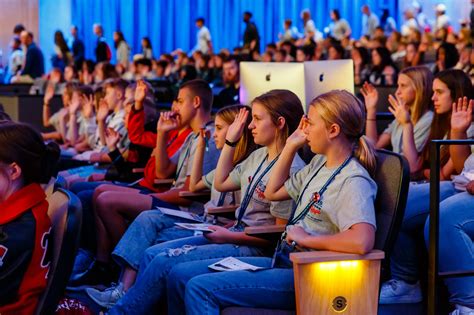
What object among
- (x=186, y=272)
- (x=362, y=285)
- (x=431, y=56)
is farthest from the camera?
(x=431, y=56)

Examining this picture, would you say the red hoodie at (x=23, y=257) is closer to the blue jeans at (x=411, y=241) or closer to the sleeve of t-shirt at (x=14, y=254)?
the sleeve of t-shirt at (x=14, y=254)

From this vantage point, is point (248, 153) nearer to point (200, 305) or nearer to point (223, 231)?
point (223, 231)

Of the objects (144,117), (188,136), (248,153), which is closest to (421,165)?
(248,153)

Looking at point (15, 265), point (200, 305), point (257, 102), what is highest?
point (257, 102)

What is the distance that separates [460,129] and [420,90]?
707mm

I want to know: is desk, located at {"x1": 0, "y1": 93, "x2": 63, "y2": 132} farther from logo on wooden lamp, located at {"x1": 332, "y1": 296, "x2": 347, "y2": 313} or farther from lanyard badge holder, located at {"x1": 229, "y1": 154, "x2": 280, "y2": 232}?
logo on wooden lamp, located at {"x1": 332, "y1": 296, "x2": 347, "y2": 313}

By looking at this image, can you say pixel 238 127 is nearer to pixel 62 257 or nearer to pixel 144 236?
pixel 144 236

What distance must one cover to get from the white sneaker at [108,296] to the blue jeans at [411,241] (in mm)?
1219

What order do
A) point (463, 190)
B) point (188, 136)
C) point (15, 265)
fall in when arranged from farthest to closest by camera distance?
1. point (188, 136)
2. point (463, 190)
3. point (15, 265)

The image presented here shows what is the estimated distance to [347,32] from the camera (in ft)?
58.4

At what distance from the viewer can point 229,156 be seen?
3.87 metres

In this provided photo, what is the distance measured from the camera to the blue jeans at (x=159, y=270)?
326 cm

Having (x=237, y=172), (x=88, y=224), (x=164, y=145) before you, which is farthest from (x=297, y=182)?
(x=88, y=224)

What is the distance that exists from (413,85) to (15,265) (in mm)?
2507
